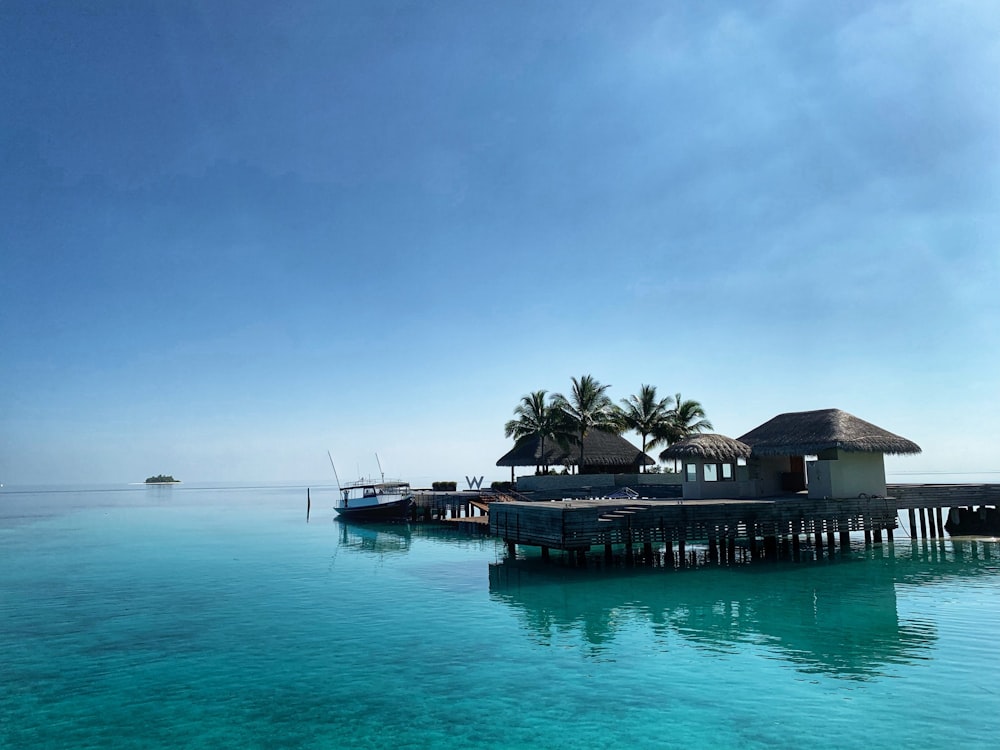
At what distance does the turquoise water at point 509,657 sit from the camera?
1123 cm

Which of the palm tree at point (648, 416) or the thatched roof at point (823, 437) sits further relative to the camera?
the palm tree at point (648, 416)

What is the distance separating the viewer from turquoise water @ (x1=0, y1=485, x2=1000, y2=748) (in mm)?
11227

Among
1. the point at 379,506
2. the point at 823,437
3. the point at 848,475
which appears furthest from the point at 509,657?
the point at 379,506

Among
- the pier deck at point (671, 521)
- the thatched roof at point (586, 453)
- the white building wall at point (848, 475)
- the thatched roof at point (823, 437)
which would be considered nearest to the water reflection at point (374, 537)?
the thatched roof at point (586, 453)

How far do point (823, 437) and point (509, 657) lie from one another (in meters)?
23.3

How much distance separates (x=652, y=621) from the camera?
1898 centimetres

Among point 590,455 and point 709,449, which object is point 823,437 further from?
point 590,455

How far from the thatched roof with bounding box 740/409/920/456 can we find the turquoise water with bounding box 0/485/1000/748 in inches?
A: 215

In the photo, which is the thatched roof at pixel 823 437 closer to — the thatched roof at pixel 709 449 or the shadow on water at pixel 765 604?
the thatched roof at pixel 709 449

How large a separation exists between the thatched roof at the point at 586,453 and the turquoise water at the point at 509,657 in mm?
26374

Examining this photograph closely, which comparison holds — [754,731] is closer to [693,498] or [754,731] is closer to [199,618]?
[199,618]

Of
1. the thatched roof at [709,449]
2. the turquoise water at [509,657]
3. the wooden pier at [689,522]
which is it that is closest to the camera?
the turquoise water at [509,657]

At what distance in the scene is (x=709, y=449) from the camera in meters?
31.8

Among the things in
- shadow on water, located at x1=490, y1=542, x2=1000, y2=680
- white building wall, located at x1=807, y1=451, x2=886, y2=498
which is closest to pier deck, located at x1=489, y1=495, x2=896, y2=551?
white building wall, located at x1=807, y1=451, x2=886, y2=498
